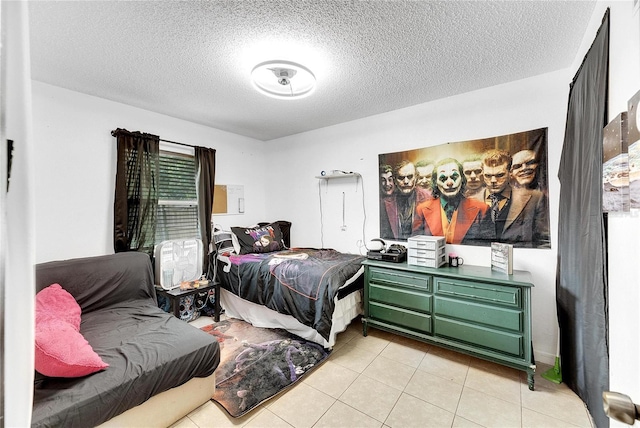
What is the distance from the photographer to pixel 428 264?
251cm

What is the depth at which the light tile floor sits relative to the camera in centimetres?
169

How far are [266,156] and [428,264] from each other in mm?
3084

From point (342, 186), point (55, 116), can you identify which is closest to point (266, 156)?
point (342, 186)

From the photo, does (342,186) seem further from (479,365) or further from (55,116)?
(55,116)

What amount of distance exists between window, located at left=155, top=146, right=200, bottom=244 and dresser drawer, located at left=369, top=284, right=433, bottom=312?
2.37 m

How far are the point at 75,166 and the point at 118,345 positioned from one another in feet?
6.10

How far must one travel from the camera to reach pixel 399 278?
2.55 m

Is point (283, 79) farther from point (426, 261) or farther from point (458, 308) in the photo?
point (458, 308)

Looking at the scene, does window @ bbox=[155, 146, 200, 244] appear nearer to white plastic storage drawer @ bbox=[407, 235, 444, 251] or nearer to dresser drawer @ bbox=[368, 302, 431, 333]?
dresser drawer @ bbox=[368, 302, 431, 333]

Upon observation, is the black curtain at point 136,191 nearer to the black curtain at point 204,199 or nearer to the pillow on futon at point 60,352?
the black curtain at point 204,199

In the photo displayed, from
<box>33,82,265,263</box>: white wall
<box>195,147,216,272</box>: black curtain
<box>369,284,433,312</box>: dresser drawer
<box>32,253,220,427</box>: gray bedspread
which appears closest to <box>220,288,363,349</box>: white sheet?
<box>369,284,433,312</box>: dresser drawer

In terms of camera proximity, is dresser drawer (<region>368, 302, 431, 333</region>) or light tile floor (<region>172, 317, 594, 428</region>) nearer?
light tile floor (<region>172, 317, 594, 428</region>)

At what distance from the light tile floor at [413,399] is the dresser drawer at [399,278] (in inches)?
24.6

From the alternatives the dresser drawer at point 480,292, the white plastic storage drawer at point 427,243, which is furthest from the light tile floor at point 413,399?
the white plastic storage drawer at point 427,243
